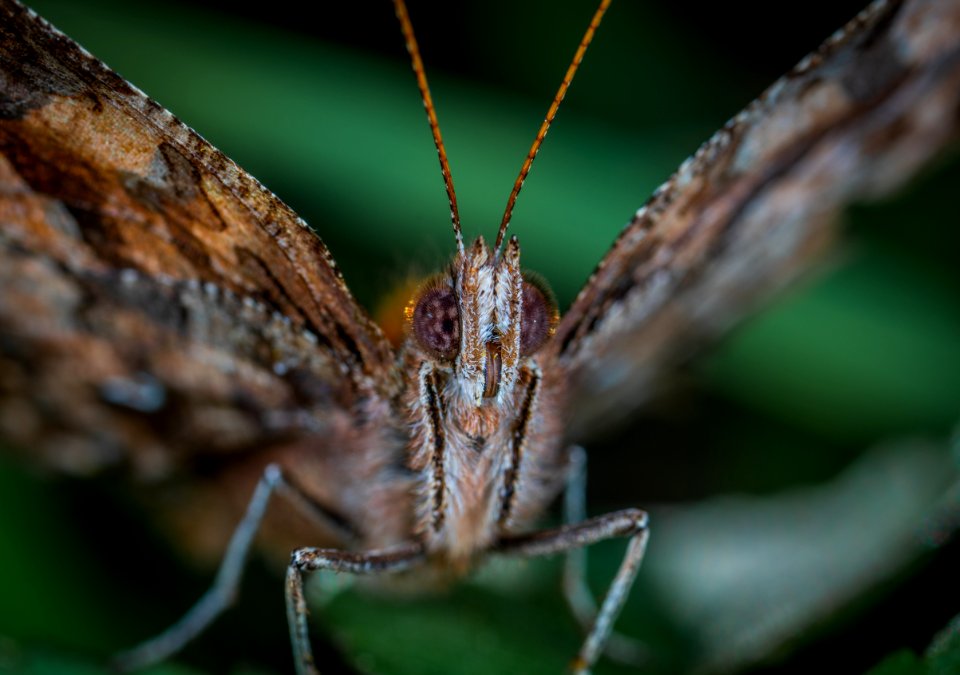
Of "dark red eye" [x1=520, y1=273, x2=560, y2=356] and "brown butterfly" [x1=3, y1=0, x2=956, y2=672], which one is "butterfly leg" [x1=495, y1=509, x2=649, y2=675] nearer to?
"brown butterfly" [x1=3, y1=0, x2=956, y2=672]

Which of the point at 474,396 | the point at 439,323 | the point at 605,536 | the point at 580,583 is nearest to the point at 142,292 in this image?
the point at 439,323

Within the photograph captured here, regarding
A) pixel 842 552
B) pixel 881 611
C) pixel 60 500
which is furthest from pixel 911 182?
pixel 60 500

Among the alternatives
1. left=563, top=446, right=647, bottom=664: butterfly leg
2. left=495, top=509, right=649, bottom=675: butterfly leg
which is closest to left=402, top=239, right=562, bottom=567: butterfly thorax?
left=495, top=509, right=649, bottom=675: butterfly leg

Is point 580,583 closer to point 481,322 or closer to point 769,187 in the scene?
point 481,322

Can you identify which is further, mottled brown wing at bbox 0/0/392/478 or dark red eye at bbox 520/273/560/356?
dark red eye at bbox 520/273/560/356

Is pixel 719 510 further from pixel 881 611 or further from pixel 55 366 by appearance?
pixel 55 366

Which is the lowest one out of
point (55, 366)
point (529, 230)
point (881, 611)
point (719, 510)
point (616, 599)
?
point (881, 611)

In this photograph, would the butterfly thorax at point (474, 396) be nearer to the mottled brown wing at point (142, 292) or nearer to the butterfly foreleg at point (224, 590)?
the mottled brown wing at point (142, 292)
